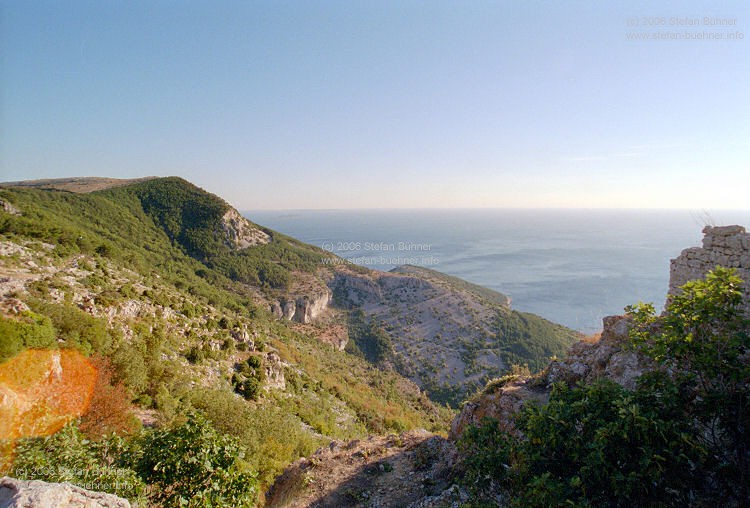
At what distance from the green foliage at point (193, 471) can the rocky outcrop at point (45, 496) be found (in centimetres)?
185

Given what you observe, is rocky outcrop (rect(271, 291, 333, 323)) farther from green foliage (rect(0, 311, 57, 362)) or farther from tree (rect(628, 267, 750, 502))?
tree (rect(628, 267, 750, 502))

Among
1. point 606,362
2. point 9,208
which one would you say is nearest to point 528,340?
point 606,362

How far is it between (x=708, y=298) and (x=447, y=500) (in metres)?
7.15

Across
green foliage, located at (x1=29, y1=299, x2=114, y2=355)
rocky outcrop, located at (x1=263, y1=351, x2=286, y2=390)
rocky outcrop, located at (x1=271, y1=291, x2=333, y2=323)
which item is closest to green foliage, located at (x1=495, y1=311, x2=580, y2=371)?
rocky outcrop, located at (x1=271, y1=291, x2=333, y2=323)

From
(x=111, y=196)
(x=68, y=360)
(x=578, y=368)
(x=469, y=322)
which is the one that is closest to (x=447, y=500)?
(x=578, y=368)

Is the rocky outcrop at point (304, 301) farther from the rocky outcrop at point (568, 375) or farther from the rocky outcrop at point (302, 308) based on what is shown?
the rocky outcrop at point (568, 375)

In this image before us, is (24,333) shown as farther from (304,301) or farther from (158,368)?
(304,301)

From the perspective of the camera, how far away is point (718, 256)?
8367 millimetres

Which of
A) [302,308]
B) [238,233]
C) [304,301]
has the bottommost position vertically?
[302,308]

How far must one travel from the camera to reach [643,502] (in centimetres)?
412

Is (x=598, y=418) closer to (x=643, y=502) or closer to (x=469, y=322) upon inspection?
(x=643, y=502)

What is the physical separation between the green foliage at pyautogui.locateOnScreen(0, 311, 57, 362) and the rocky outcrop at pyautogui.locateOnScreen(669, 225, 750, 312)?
19889 millimetres

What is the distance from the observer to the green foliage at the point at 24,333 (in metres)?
9.57

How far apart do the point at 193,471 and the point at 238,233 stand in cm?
6866
